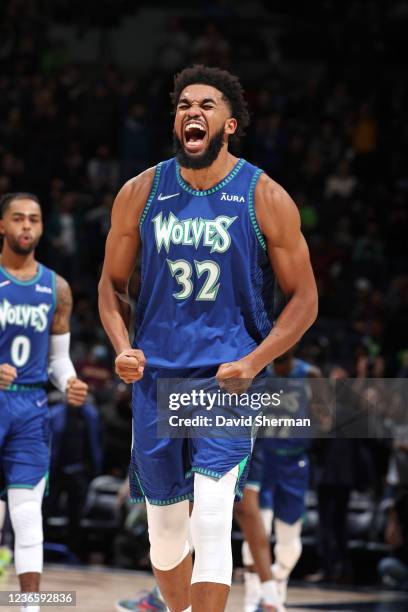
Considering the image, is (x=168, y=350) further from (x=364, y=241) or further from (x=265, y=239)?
(x=364, y=241)

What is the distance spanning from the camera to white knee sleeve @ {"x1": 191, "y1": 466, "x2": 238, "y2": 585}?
16.2ft

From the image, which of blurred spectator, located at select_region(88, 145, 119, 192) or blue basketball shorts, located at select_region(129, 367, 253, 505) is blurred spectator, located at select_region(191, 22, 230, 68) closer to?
blurred spectator, located at select_region(88, 145, 119, 192)

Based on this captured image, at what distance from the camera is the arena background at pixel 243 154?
36.1 feet

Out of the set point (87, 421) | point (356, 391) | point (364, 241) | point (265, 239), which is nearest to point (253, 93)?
point (364, 241)

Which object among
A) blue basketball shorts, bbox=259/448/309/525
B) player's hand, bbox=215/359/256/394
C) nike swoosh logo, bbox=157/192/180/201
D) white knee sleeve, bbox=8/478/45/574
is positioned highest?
nike swoosh logo, bbox=157/192/180/201

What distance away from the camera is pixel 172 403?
204 inches

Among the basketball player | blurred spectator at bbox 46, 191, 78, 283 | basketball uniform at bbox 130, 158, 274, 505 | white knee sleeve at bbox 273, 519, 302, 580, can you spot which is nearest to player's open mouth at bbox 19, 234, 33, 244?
the basketball player

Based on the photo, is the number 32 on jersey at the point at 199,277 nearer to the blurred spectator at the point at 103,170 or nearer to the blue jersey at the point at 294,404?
the blue jersey at the point at 294,404

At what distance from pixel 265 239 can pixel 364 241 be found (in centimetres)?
938

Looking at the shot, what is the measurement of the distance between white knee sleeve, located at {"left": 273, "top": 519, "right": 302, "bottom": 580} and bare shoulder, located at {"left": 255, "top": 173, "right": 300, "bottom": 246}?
3937mm

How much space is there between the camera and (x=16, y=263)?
7.17 m

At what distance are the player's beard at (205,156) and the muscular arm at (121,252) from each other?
24cm

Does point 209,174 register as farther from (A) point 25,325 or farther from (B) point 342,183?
(B) point 342,183

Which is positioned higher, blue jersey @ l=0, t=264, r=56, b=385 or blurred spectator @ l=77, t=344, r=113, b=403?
blurred spectator @ l=77, t=344, r=113, b=403
